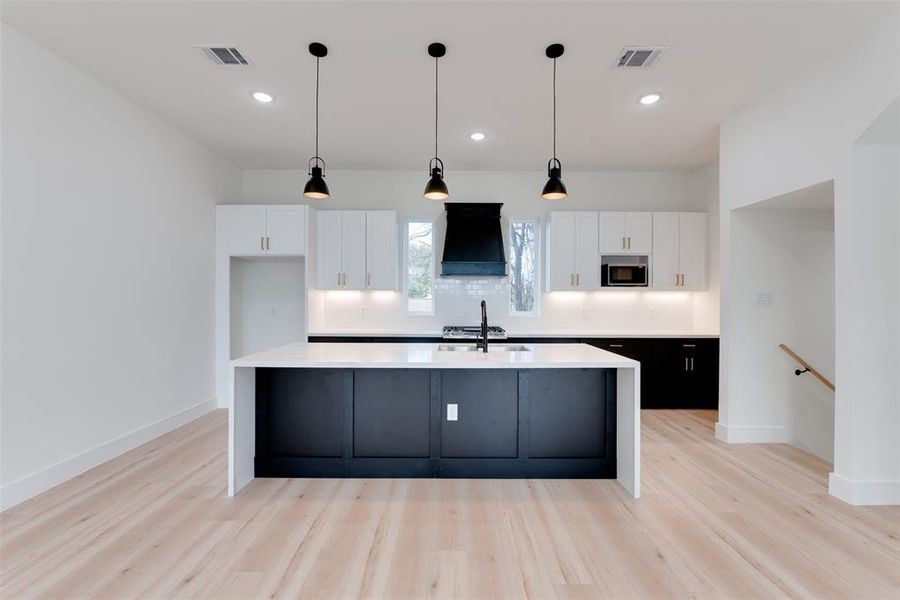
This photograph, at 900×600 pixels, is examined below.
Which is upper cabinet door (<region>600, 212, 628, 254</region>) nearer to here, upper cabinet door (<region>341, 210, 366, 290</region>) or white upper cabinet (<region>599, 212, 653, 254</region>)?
white upper cabinet (<region>599, 212, 653, 254</region>)

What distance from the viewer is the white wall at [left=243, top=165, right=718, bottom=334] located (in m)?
5.54

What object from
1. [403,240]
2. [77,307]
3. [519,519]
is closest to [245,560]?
[519,519]

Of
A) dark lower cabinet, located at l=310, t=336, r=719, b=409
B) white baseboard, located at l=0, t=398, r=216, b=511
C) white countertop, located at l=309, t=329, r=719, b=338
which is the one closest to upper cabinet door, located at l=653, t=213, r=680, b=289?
white countertop, located at l=309, t=329, r=719, b=338

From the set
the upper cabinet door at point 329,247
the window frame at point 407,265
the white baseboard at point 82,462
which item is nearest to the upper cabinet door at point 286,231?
the upper cabinet door at point 329,247

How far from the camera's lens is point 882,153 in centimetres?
269

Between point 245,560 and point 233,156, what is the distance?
177 inches

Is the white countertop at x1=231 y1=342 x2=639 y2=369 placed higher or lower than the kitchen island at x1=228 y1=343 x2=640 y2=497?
higher

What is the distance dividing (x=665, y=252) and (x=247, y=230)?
5.07 m

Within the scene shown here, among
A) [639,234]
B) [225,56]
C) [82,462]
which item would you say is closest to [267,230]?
[225,56]

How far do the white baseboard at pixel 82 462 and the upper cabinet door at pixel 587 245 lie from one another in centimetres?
471

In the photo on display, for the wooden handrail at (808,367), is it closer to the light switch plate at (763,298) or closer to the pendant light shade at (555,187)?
the light switch plate at (763,298)

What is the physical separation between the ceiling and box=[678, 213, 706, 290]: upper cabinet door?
1034 mm

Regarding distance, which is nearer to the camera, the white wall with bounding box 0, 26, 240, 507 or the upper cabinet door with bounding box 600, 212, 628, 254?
the white wall with bounding box 0, 26, 240, 507

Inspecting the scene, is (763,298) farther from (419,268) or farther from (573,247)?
(419,268)
